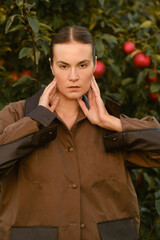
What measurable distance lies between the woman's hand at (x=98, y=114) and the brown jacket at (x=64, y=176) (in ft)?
0.09

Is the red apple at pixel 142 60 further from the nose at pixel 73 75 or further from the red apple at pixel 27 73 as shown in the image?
the nose at pixel 73 75

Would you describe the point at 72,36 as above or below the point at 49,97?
above

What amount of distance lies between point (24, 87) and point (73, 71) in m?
0.65

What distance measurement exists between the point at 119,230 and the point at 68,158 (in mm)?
339

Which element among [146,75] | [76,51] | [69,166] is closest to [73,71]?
[76,51]

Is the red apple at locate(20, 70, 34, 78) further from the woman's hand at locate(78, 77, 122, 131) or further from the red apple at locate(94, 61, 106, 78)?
the woman's hand at locate(78, 77, 122, 131)

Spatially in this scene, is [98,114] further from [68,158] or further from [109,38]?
[109,38]

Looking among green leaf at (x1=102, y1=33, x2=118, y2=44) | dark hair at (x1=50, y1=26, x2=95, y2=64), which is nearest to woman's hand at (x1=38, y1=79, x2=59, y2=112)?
dark hair at (x1=50, y1=26, x2=95, y2=64)

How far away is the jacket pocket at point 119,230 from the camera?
1.55 meters

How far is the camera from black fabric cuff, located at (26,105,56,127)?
1.50 m

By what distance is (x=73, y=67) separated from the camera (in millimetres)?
1493

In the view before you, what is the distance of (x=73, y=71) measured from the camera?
1.49 meters

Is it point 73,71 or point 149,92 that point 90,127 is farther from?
point 149,92

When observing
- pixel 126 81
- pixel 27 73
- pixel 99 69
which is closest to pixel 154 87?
pixel 126 81
